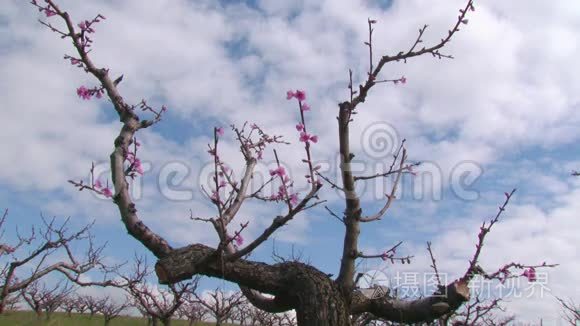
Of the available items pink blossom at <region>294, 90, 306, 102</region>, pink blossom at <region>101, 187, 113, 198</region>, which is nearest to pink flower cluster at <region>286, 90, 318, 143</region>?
pink blossom at <region>294, 90, 306, 102</region>

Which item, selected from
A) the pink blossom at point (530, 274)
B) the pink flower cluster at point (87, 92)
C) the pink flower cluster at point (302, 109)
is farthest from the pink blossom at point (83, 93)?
the pink blossom at point (530, 274)

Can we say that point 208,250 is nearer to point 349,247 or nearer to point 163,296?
point 349,247

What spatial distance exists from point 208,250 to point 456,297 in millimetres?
1817

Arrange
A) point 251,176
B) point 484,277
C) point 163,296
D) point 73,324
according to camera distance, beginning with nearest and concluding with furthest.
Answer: point 484,277
point 251,176
point 163,296
point 73,324

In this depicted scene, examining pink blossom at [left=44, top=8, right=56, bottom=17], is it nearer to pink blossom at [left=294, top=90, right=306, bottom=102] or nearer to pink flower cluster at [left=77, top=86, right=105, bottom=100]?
pink flower cluster at [left=77, top=86, right=105, bottom=100]

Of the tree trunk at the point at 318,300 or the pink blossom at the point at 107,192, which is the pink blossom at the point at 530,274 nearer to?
the tree trunk at the point at 318,300

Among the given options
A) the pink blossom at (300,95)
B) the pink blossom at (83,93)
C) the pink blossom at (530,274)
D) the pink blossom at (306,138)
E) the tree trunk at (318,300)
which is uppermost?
the pink blossom at (83,93)

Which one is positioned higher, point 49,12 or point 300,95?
point 49,12

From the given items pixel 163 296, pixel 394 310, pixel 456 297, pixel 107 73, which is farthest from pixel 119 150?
pixel 163 296

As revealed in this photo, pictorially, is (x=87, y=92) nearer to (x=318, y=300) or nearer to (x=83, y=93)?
(x=83, y=93)

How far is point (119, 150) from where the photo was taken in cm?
416

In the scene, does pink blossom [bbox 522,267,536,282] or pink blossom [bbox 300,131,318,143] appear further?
pink blossom [bbox 522,267,536,282]

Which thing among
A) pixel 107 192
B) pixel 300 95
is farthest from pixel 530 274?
pixel 107 192

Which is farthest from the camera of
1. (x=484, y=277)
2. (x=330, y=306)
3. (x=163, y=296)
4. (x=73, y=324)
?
(x=73, y=324)
